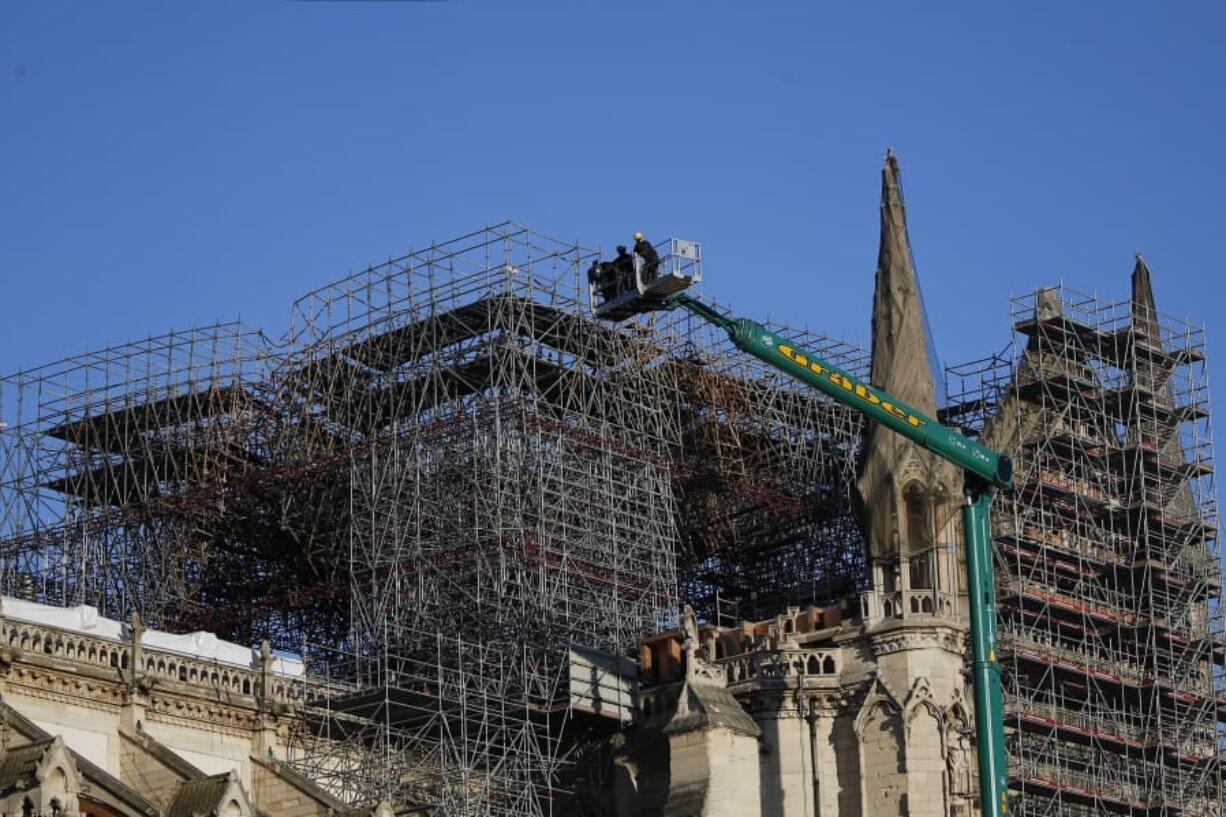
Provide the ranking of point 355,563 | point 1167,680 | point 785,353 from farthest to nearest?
point 1167,680 → point 355,563 → point 785,353

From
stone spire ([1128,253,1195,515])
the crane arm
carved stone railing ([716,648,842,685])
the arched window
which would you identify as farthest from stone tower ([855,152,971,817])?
stone spire ([1128,253,1195,515])

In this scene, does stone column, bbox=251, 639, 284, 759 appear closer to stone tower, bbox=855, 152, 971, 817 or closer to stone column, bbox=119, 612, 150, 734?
stone column, bbox=119, 612, 150, 734

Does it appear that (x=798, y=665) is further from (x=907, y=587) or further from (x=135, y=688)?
(x=135, y=688)

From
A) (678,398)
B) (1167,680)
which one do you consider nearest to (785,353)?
(678,398)

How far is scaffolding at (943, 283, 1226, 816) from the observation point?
8281 centimetres

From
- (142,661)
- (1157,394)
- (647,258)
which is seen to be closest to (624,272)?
(647,258)

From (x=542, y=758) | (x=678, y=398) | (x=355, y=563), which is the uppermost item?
(x=678, y=398)

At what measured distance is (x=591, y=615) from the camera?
258 feet

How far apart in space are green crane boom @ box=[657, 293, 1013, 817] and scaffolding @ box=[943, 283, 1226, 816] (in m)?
12.1

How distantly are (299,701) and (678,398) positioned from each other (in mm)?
17433

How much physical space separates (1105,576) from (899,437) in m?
13.1

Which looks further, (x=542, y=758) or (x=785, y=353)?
(x=542, y=758)

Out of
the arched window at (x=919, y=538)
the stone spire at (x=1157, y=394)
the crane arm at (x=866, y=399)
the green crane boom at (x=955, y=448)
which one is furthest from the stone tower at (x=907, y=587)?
the stone spire at (x=1157, y=394)

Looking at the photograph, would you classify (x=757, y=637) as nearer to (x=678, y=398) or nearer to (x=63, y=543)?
(x=678, y=398)
